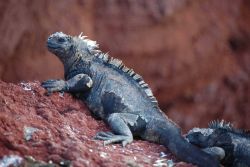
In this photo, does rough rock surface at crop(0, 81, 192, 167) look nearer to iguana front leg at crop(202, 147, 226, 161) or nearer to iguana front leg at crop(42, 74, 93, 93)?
iguana front leg at crop(42, 74, 93, 93)

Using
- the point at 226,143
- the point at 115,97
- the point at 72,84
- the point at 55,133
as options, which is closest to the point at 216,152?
the point at 226,143

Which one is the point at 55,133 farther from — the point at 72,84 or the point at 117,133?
the point at 72,84

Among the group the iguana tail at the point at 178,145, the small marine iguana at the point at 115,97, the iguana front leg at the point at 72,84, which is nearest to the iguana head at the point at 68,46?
the small marine iguana at the point at 115,97

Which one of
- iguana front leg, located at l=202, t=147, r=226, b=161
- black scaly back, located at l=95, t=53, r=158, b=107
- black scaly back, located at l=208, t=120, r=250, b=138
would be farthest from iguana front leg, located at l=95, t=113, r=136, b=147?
black scaly back, located at l=208, t=120, r=250, b=138

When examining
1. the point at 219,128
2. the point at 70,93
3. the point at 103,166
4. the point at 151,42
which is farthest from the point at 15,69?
the point at 103,166

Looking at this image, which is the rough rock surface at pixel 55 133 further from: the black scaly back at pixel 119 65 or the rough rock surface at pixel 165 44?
the rough rock surface at pixel 165 44

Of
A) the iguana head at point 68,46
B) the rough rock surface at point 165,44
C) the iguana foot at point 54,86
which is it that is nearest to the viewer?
the iguana foot at point 54,86
